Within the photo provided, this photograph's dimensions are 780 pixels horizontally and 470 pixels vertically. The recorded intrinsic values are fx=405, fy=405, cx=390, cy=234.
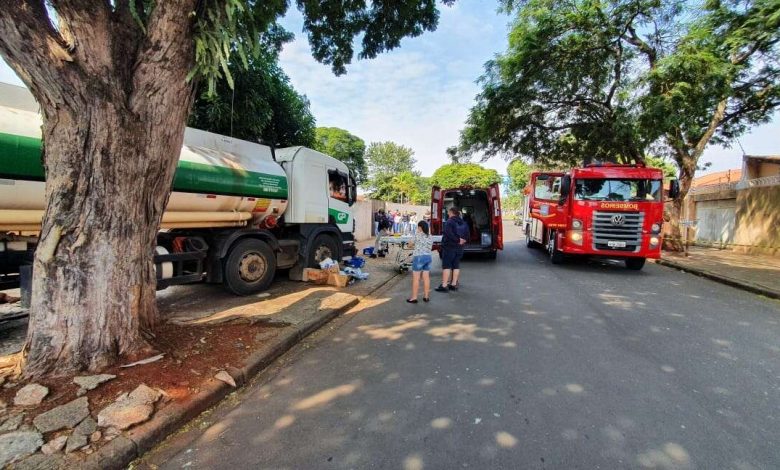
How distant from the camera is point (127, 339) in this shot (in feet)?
11.9

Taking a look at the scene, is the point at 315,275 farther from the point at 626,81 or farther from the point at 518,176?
the point at 518,176

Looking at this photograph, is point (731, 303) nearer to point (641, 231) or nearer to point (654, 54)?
point (641, 231)

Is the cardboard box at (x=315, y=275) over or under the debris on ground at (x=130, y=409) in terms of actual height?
over

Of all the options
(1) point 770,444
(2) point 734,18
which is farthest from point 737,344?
(2) point 734,18

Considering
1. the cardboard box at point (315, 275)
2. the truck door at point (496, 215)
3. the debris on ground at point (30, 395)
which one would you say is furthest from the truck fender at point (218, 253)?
the truck door at point (496, 215)

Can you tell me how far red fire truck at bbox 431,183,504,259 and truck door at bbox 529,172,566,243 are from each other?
147 centimetres

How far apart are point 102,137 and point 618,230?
1044 centimetres

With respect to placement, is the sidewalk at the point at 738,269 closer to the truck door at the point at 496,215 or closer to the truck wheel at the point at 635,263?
the truck wheel at the point at 635,263

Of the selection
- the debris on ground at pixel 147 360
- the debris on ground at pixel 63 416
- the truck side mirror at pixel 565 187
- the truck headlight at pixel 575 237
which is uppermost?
the truck side mirror at pixel 565 187

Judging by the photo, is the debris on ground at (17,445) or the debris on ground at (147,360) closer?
the debris on ground at (17,445)

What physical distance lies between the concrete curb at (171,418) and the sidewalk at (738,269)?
9.38 meters

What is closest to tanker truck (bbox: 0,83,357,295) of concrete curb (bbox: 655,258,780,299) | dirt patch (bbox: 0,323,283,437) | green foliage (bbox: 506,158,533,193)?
dirt patch (bbox: 0,323,283,437)

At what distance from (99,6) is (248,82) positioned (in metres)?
6.01

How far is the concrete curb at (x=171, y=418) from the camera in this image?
2.49 meters
